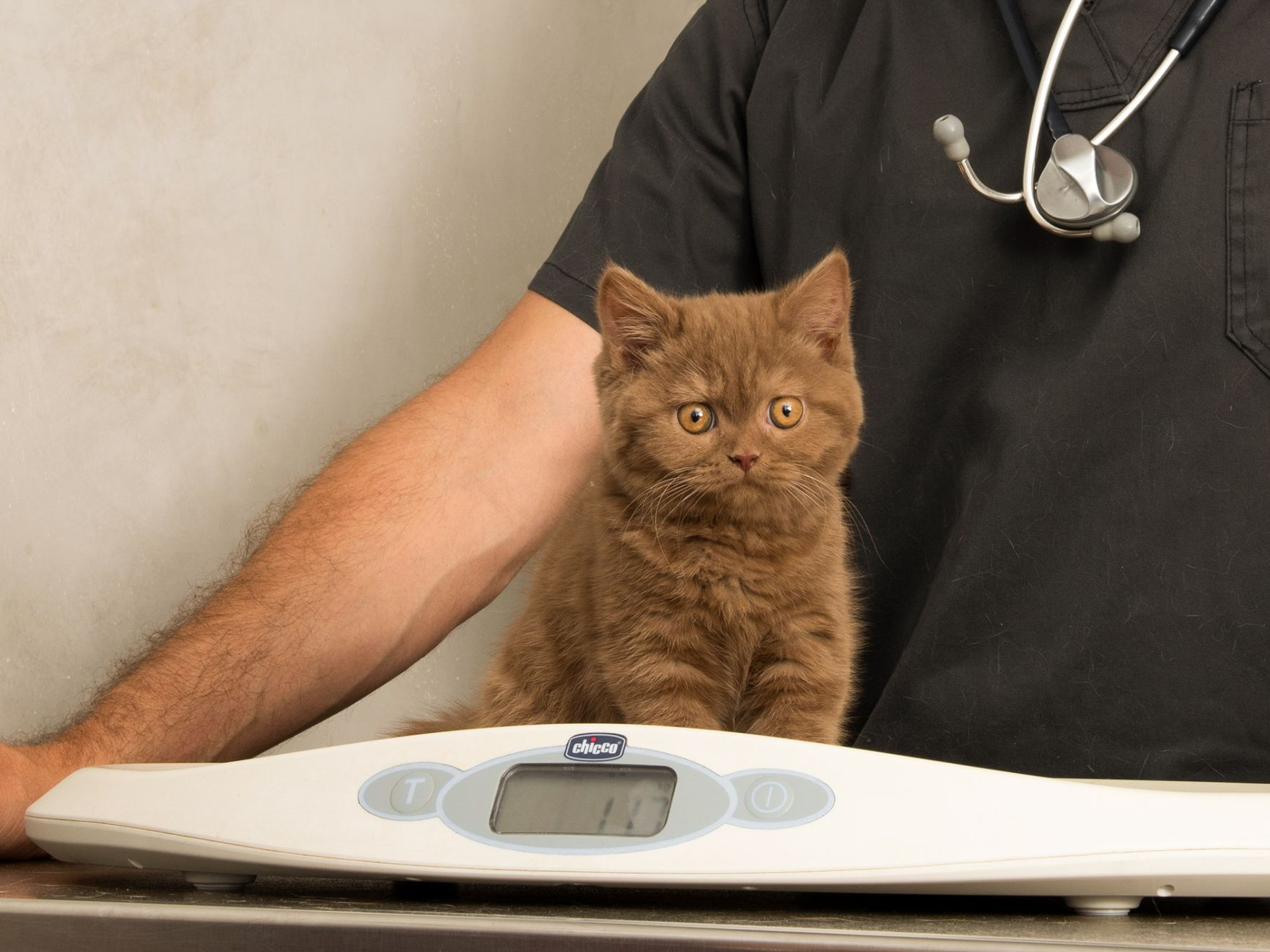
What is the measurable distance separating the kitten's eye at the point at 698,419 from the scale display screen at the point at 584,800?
0.90 feet

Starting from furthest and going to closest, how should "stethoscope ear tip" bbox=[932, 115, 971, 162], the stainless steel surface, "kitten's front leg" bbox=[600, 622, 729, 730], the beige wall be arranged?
1. the beige wall
2. "stethoscope ear tip" bbox=[932, 115, 971, 162]
3. "kitten's front leg" bbox=[600, 622, 729, 730]
4. the stainless steel surface

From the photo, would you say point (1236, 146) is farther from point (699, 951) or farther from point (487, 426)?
point (699, 951)

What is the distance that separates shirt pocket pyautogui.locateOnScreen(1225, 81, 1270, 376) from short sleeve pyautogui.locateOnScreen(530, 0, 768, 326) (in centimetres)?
54

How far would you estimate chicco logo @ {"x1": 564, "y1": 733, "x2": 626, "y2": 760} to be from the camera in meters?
0.51

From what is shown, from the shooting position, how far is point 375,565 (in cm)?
104

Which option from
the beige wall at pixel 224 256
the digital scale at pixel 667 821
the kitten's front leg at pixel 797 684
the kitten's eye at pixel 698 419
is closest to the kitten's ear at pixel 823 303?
the kitten's eye at pixel 698 419

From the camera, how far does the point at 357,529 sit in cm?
106

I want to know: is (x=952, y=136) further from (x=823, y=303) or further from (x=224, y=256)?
(x=224, y=256)

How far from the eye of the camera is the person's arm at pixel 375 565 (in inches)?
35.4

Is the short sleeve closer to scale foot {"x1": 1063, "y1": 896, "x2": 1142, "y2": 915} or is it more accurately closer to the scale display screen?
the scale display screen

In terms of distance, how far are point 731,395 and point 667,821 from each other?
1.06 ft

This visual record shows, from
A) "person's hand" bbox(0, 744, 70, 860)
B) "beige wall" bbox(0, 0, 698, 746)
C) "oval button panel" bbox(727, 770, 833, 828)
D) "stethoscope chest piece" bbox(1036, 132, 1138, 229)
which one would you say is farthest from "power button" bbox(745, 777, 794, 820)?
"beige wall" bbox(0, 0, 698, 746)

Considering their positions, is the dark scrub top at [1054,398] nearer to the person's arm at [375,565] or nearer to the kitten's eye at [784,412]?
the person's arm at [375,565]

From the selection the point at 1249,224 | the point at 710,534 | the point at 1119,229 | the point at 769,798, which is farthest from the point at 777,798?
the point at 1249,224
